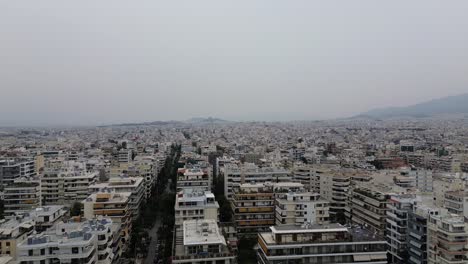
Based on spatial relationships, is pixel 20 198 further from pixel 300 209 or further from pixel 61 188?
pixel 300 209

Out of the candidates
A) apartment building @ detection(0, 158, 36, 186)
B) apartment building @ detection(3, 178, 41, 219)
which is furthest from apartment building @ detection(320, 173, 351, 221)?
apartment building @ detection(0, 158, 36, 186)

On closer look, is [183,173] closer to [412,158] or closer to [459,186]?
[459,186]

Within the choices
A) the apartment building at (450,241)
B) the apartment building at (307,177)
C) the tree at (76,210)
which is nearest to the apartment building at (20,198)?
the tree at (76,210)

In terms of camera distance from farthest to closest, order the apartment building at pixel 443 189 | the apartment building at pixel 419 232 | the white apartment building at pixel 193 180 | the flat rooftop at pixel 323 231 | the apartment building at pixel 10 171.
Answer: the apartment building at pixel 10 171 < the white apartment building at pixel 193 180 < the apartment building at pixel 443 189 < the apartment building at pixel 419 232 < the flat rooftop at pixel 323 231

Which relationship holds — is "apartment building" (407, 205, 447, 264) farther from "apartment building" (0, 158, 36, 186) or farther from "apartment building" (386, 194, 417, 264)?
"apartment building" (0, 158, 36, 186)

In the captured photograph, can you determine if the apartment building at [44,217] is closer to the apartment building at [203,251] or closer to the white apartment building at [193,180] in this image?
the apartment building at [203,251]

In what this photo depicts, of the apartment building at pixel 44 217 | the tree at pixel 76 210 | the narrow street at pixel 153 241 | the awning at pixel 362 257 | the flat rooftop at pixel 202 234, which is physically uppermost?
the flat rooftop at pixel 202 234
